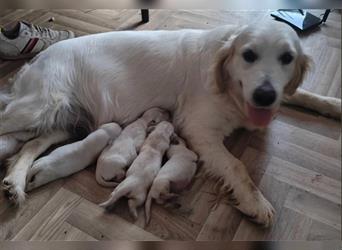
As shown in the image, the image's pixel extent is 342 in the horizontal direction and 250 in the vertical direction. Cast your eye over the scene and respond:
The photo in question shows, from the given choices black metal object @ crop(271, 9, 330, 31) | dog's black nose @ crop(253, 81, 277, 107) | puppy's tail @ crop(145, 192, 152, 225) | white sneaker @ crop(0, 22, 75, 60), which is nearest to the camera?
black metal object @ crop(271, 9, 330, 31)

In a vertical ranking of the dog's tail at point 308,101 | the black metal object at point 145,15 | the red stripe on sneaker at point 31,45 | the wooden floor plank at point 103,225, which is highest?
the black metal object at point 145,15

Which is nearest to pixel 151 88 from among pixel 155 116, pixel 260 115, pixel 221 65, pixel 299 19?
pixel 155 116

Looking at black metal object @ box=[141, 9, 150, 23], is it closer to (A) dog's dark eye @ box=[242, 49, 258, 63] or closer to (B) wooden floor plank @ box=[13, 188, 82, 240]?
(A) dog's dark eye @ box=[242, 49, 258, 63]

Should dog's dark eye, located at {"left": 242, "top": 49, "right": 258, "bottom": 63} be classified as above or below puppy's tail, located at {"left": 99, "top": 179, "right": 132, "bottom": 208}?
above

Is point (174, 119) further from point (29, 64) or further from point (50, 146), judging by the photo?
point (29, 64)

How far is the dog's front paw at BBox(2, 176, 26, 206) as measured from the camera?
1133 millimetres

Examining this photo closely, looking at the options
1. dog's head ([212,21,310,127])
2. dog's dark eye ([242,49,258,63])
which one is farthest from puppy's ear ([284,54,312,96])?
dog's dark eye ([242,49,258,63])

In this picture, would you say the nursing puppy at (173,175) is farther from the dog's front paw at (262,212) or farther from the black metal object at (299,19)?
the black metal object at (299,19)

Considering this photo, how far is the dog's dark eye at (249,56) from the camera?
1.02 metres

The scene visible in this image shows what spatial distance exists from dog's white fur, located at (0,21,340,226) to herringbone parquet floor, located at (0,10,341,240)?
0.07 meters

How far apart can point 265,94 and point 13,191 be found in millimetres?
854

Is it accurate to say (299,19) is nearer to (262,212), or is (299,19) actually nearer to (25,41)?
(262,212)

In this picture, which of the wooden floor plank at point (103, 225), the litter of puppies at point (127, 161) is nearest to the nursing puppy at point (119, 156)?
the litter of puppies at point (127, 161)

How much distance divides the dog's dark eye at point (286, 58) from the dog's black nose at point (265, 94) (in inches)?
3.8
